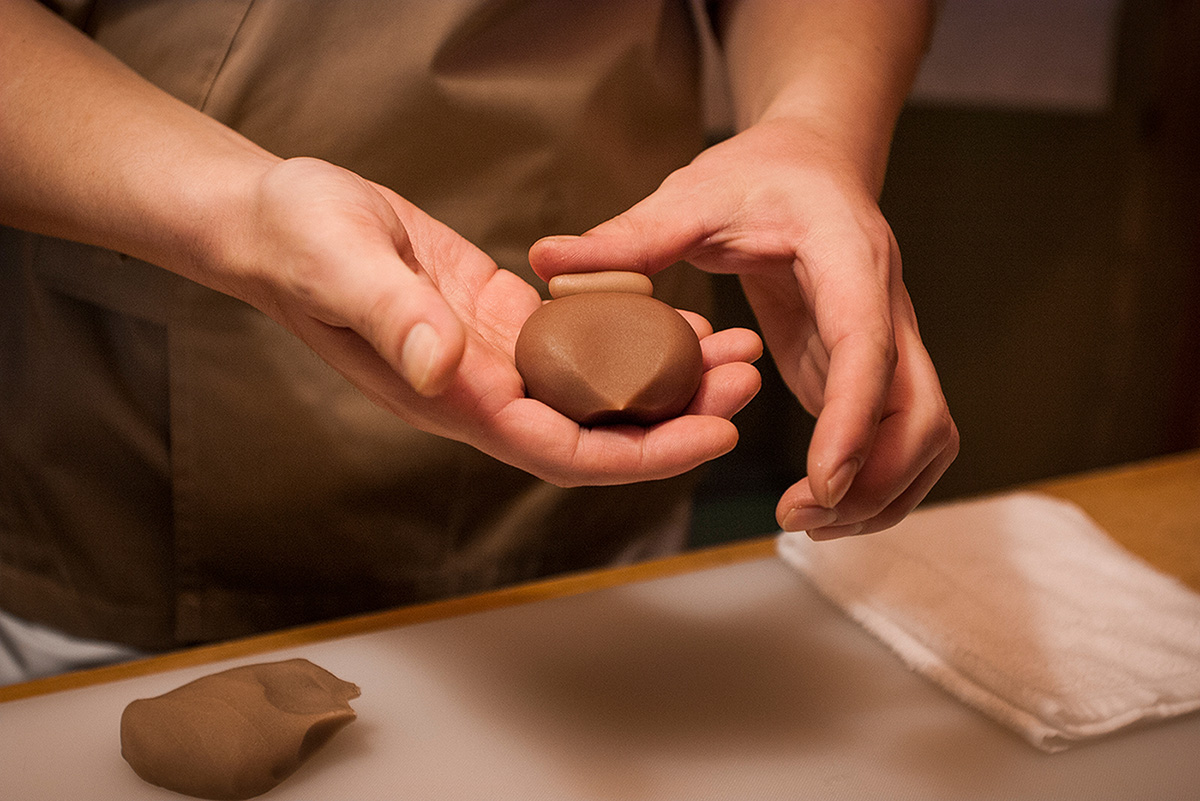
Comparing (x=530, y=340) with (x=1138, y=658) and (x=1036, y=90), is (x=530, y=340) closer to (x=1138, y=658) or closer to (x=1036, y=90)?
(x=1138, y=658)

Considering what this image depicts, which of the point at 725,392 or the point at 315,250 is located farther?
the point at 725,392

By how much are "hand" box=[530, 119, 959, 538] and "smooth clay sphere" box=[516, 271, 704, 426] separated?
0.02 metres

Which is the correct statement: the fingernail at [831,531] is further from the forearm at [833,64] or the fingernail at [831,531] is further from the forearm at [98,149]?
the forearm at [98,149]

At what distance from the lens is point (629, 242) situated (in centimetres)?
67

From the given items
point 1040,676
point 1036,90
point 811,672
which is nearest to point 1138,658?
point 1040,676

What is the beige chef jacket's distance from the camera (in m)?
0.82

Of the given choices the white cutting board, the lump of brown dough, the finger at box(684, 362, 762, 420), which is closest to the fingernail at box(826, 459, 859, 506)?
the finger at box(684, 362, 762, 420)

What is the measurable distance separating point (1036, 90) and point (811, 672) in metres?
1.21

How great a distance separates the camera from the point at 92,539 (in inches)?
36.1

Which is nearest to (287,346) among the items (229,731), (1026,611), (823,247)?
(229,731)

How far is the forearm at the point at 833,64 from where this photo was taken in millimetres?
798

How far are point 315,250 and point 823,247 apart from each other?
34 cm

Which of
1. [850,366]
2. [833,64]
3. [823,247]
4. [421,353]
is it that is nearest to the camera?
[421,353]

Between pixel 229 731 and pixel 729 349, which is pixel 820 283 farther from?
pixel 229 731
